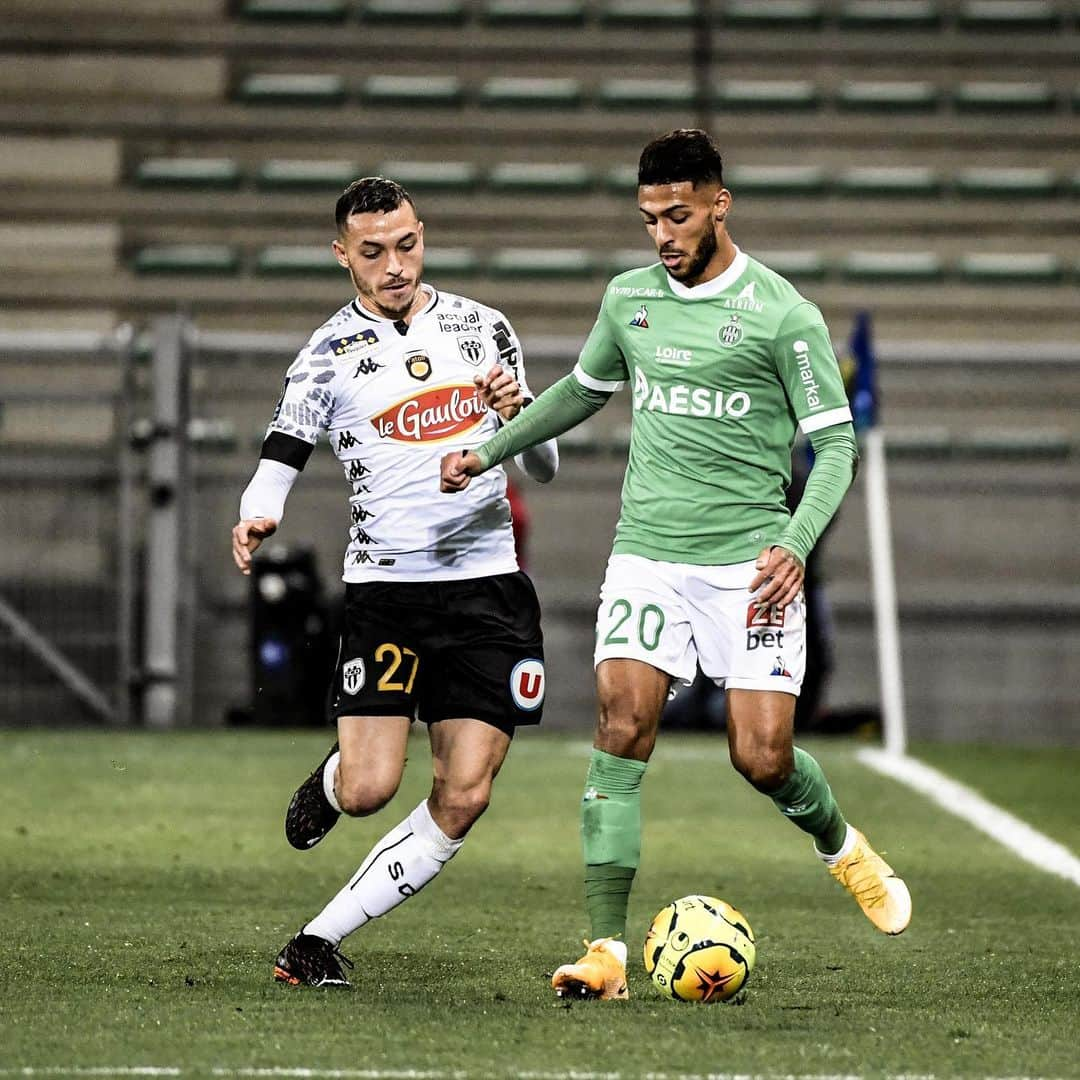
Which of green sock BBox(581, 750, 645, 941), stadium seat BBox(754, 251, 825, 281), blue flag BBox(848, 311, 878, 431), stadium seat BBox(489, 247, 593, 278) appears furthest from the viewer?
stadium seat BBox(489, 247, 593, 278)

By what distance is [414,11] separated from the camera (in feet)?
56.1

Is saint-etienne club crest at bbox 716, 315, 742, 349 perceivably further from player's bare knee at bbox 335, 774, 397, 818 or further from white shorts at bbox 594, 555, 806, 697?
player's bare knee at bbox 335, 774, 397, 818

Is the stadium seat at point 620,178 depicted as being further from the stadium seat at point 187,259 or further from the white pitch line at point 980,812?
the white pitch line at point 980,812

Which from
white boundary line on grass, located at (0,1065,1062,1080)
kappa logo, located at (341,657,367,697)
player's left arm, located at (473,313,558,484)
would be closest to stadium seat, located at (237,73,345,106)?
player's left arm, located at (473,313,558,484)

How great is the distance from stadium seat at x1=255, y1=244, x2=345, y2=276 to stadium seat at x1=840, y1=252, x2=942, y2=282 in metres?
3.94

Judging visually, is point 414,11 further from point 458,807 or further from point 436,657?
point 458,807

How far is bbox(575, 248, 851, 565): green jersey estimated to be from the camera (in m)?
5.34

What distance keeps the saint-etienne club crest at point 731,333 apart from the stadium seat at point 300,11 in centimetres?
1235

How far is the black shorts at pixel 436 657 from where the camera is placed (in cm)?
545

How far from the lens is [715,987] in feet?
16.5

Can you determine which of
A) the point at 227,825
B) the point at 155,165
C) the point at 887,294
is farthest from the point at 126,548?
the point at 887,294

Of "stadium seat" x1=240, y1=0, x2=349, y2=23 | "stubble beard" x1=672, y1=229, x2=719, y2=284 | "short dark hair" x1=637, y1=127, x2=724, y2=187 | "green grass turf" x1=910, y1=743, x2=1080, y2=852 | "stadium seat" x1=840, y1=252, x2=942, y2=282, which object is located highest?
"stadium seat" x1=240, y1=0, x2=349, y2=23

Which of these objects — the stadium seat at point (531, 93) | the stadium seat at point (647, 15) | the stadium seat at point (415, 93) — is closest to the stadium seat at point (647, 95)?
the stadium seat at point (531, 93)

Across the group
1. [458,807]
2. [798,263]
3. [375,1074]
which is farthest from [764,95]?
[375,1074]
